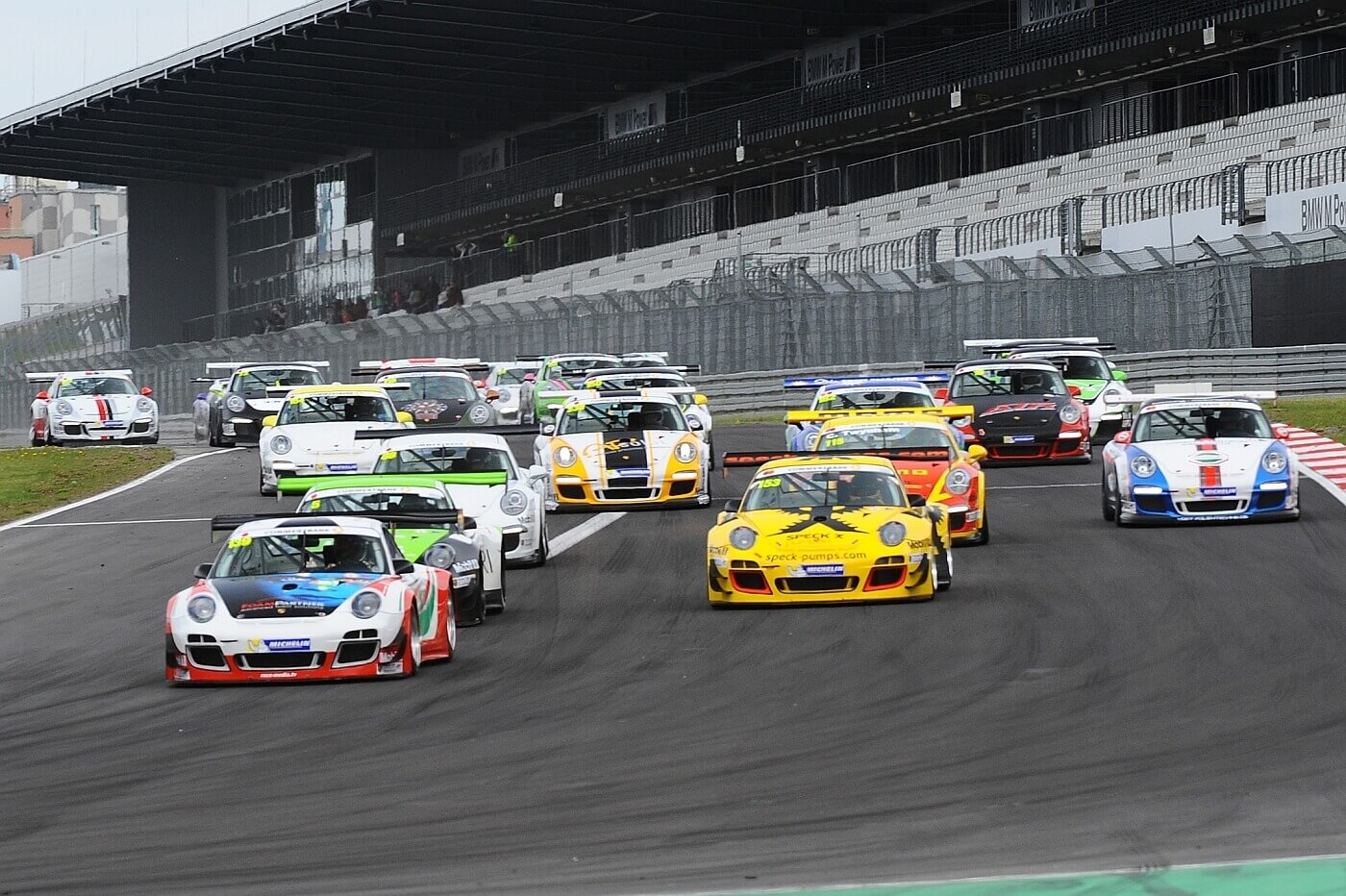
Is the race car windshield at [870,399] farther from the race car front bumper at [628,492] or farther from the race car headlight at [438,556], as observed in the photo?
the race car headlight at [438,556]

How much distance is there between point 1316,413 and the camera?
102ft

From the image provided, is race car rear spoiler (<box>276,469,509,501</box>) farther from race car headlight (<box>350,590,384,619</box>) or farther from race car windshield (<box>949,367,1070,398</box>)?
race car windshield (<box>949,367,1070,398</box>)

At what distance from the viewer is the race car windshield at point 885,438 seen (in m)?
19.2

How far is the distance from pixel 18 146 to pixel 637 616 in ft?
214

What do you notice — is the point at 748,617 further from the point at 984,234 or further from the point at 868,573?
the point at 984,234

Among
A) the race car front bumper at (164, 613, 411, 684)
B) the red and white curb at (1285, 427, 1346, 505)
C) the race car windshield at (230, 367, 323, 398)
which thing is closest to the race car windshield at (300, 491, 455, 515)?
the race car front bumper at (164, 613, 411, 684)

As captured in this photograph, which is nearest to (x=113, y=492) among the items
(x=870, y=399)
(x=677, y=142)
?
(x=870, y=399)

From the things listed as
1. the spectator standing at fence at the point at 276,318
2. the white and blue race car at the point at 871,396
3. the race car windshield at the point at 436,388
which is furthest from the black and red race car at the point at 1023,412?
the spectator standing at fence at the point at 276,318

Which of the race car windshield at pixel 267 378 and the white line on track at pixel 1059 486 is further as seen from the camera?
the race car windshield at pixel 267 378

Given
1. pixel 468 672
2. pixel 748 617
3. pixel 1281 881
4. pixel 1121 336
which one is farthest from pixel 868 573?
pixel 1121 336

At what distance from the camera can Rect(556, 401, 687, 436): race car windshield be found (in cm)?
2272

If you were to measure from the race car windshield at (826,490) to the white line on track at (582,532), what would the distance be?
3751 millimetres

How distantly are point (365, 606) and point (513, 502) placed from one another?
5.61 m

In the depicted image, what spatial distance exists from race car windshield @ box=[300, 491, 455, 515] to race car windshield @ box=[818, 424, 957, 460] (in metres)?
4.82
